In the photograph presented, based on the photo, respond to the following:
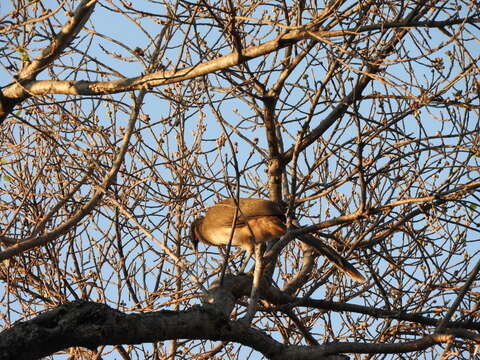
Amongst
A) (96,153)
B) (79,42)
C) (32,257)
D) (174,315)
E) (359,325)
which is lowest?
(174,315)

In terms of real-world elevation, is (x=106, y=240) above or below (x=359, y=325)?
above

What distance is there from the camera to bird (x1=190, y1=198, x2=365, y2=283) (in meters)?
6.32

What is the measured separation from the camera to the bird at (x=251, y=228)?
6316 millimetres

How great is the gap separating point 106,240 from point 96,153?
140cm

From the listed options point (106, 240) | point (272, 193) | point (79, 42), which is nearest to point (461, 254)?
point (272, 193)

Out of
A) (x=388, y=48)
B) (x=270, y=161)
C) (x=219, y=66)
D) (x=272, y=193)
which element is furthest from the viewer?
(x=272, y=193)

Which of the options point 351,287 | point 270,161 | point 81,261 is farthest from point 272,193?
point 81,261

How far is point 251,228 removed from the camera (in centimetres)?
666

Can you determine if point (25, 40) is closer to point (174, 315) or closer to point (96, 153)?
point (96, 153)

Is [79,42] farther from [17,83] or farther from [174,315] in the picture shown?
[174,315]

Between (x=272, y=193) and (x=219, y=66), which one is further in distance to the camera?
(x=272, y=193)

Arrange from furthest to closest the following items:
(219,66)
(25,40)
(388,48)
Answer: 1. (388,48)
2. (25,40)
3. (219,66)

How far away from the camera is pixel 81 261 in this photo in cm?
651

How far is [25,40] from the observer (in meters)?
5.07
